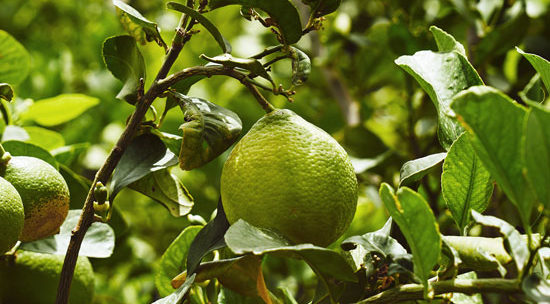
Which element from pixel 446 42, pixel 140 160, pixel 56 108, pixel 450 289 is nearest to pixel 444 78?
pixel 446 42

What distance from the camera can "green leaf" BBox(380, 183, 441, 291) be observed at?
0.56 meters

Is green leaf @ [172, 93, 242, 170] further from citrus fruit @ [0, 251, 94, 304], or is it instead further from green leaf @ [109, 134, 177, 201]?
citrus fruit @ [0, 251, 94, 304]

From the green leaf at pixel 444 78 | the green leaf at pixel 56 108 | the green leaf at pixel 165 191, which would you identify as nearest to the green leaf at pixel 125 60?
the green leaf at pixel 165 191

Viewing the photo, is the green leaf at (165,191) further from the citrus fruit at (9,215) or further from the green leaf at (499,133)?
the green leaf at (499,133)

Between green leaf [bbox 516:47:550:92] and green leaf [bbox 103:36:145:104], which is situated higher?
green leaf [bbox 516:47:550:92]

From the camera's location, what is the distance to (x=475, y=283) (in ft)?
1.89

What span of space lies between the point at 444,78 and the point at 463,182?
0.46 ft

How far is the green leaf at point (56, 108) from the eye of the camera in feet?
4.47

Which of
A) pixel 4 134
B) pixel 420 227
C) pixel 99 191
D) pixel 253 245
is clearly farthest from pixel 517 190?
pixel 4 134

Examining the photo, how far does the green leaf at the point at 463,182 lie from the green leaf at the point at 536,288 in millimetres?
174

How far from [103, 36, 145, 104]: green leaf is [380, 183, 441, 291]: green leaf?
0.39 meters

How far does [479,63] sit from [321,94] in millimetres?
733

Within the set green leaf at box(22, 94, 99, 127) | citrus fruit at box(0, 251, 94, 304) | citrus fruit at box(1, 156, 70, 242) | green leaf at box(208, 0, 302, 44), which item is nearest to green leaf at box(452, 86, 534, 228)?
green leaf at box(208, 0, 302, 44)

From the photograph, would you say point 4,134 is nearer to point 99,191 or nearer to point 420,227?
point 99,191
